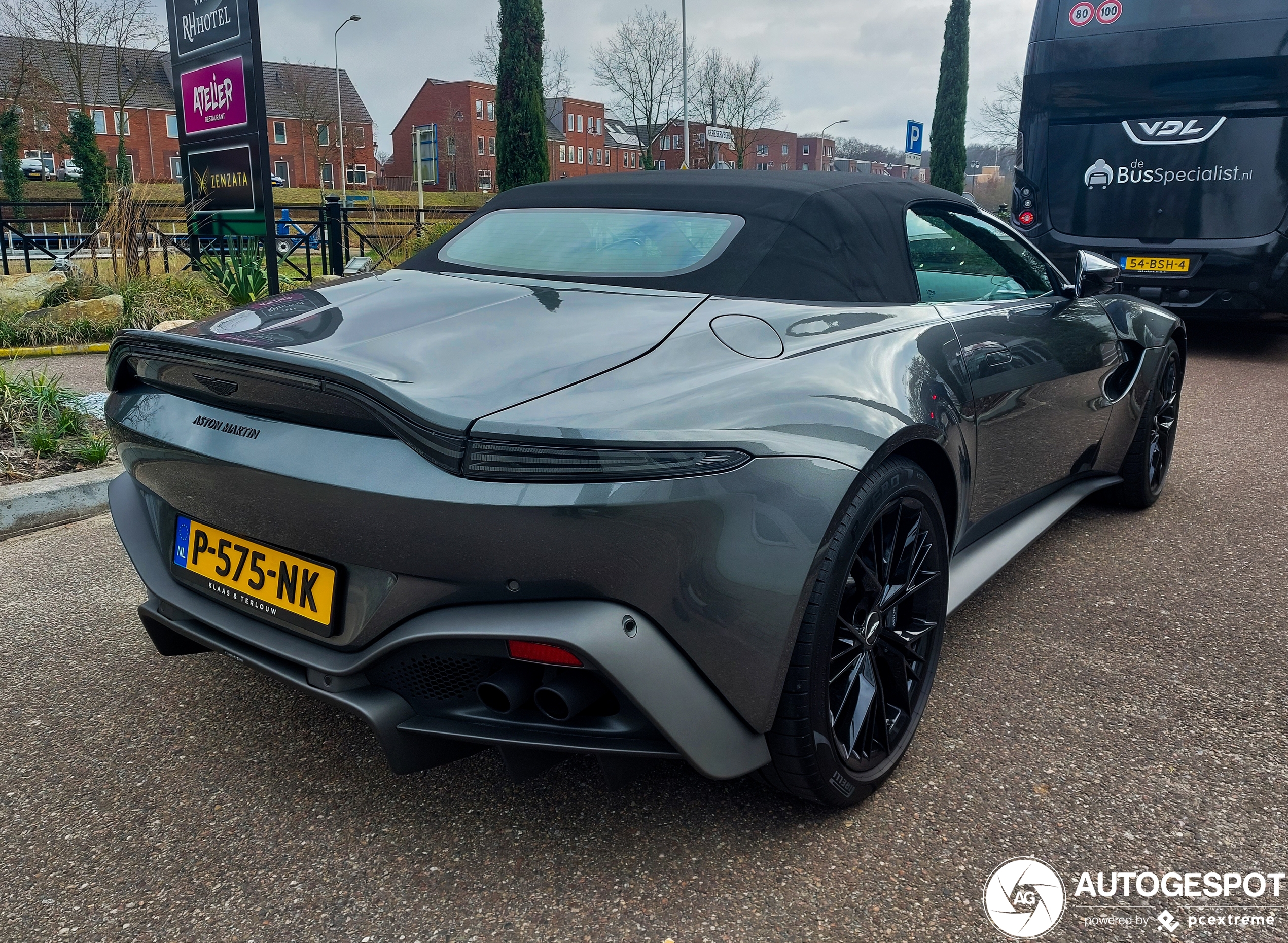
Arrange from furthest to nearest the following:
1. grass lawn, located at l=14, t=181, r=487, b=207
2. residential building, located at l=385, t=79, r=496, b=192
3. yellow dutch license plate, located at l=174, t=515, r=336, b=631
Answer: residential building, located at l=385, t=79, r=496, b=192 → grass lawn, located at l=14, t=181, r=487, b=207 → yellow dutch license plate, located at l=174, t=515, r=336, b=631

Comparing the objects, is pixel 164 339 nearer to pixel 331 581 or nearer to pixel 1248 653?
pixel 331 581

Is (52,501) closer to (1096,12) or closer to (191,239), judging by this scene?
(191,239)

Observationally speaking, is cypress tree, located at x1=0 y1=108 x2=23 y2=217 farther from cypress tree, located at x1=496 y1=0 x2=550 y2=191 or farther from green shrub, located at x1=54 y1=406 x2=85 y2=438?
green shrub, located at x1=54 y1=406 x2=85 y2=438

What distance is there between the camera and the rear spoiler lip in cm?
162

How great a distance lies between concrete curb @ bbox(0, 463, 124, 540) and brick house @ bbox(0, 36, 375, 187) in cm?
→ 4912

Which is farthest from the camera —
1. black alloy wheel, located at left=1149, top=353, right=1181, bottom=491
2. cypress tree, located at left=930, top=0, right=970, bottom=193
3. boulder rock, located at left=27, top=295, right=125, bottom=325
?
cypress tree, located at left=930, top=0, right=970, bottom=193

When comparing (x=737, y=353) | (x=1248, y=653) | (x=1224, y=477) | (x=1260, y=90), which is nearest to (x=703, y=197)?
(x=737, y=353)

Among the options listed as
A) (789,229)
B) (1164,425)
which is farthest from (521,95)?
(789,229)

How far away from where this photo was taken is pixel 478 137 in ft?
236

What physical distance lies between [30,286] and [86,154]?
109 ft

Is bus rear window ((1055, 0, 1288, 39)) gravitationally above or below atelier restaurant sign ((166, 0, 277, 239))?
above

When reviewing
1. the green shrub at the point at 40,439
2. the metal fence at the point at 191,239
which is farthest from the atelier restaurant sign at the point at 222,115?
the green shrub at the point at 40,439

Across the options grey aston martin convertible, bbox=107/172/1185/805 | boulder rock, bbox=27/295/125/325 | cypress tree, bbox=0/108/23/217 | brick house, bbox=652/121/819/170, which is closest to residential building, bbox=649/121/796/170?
brick house, bbox=652/121/819/170

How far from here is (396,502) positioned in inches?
64.8
